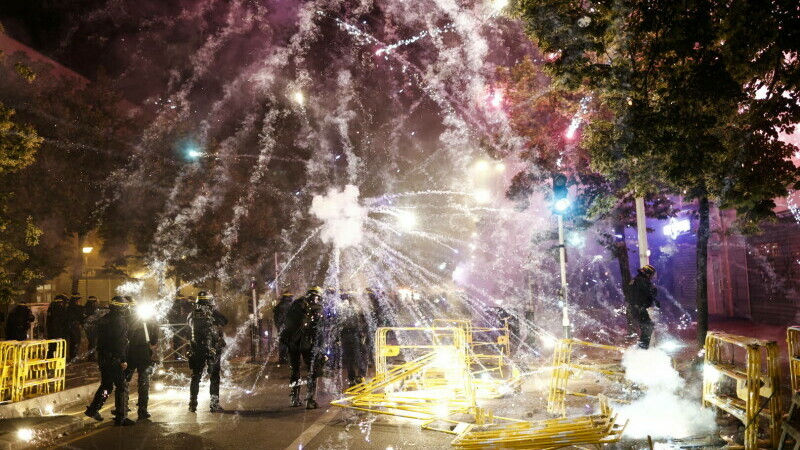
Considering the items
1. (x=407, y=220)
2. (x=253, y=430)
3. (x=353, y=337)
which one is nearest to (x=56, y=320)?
(x=353, y=337)

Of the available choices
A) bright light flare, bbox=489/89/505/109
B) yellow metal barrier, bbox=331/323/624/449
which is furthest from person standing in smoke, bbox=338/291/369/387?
Result: bright light flare, bbox=489/89/505/109

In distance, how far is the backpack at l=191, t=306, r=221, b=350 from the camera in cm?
927

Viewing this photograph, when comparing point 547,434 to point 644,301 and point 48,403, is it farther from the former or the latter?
point 48,403

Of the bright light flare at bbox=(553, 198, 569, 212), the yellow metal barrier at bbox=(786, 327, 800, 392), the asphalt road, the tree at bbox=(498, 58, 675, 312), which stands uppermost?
the tree at bbox=(498, 58, 675, 312)

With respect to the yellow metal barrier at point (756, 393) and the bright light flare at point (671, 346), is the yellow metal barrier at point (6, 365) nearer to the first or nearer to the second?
the yellow metal barrier at point (756, 393)

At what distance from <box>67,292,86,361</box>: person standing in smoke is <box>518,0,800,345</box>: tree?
15.1 m

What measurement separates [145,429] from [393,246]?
3949 centimetres

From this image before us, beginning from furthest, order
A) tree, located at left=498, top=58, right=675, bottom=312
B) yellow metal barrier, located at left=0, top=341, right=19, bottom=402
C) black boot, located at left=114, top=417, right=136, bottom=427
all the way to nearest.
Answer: tree, located at left=498, top=58, right=675, bottom=312 → yellow metal barrier, located at left=0, top=341, right=19, bottom=402 → black boot, located at left=114, top=417, right=136, bottom=427

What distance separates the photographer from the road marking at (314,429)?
23.1 ft

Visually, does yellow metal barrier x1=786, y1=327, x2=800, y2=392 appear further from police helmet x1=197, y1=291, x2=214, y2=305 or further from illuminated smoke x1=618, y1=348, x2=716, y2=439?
police helmet x1=197, y1=291, x2=214, y2=305

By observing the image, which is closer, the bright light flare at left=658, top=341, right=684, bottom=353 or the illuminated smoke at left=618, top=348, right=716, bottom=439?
the illuminated smoke at left=618, top=348, right=716, bottom=439

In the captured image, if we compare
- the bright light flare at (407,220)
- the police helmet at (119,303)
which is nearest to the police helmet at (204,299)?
the police helmet at (119,303)

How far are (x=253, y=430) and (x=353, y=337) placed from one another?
3.77 m

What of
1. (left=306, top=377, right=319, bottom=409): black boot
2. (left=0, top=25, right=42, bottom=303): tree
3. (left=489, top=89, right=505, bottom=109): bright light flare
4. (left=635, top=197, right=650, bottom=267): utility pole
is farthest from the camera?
(left=489, top=89, right=505, bottom=109): bright light flare
